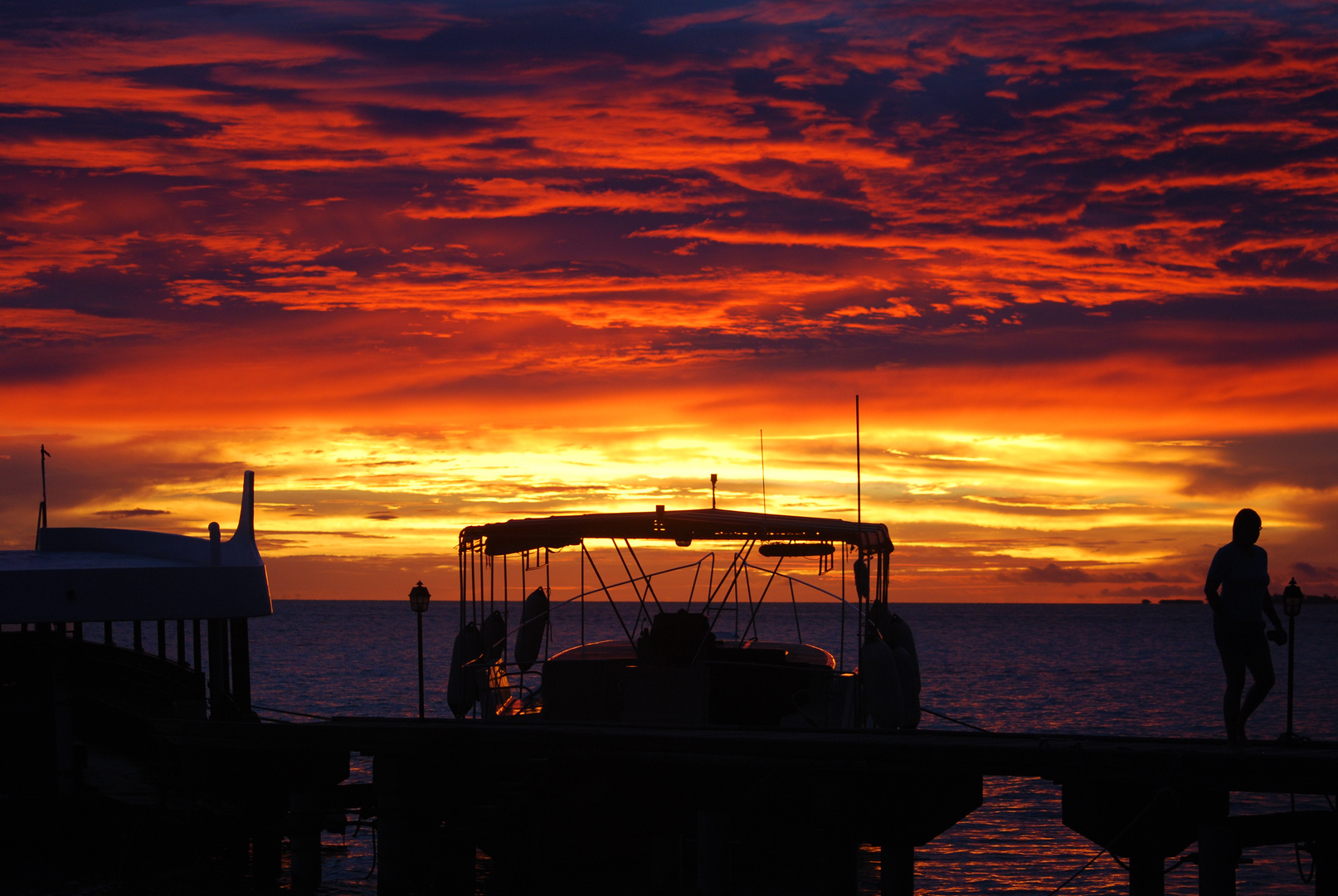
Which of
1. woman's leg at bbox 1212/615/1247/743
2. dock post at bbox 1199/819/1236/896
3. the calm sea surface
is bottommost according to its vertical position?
the calm sea surface

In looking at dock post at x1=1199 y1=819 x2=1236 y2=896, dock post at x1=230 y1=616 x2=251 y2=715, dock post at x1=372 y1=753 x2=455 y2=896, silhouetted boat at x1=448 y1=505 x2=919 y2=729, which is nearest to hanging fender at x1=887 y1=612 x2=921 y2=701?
silhouetted boat at x1=448 y1=505 x2=919 y2=729

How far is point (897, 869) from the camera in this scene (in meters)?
12.1

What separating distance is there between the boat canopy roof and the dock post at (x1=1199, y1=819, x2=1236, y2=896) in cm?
694

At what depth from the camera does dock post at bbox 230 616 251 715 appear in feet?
64.7

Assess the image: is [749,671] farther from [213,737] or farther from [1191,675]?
[1191,675]

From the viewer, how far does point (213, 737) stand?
1467 cm

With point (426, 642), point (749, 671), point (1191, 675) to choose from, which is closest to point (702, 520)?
point (749, 671)

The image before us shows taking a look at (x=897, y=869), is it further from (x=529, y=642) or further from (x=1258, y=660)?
(x=529, y=642)

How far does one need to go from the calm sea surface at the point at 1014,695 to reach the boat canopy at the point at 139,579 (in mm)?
4640

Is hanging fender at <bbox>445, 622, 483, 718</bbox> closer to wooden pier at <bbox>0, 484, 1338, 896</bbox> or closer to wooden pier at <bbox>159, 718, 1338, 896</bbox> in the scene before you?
wooden pier at <bbox>0, 484, 1338, 896</bbox>

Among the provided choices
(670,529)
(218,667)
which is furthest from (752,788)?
(218,667)

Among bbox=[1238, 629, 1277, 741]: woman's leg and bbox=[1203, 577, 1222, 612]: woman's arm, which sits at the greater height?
bbox=[1203, 577, 1222, 612]: woman's arm

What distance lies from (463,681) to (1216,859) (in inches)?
439

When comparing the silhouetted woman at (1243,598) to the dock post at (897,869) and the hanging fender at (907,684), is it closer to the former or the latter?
the dock post at (897,869)
